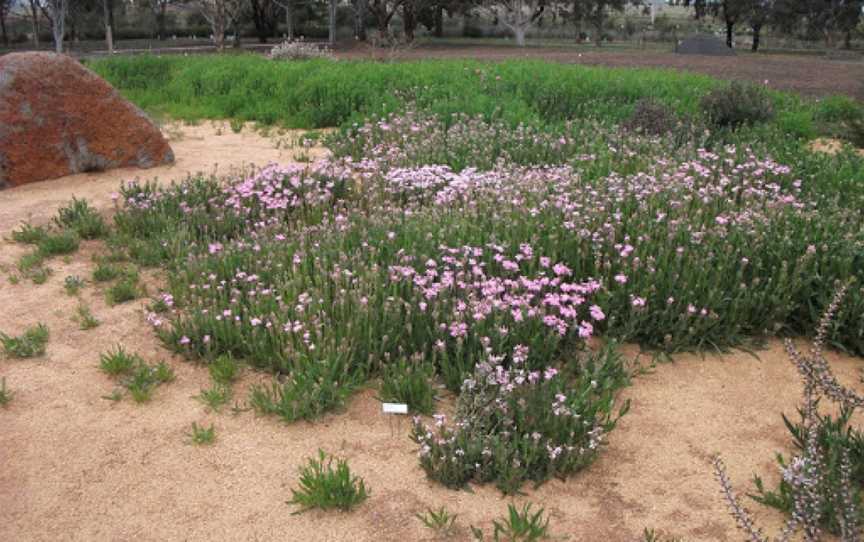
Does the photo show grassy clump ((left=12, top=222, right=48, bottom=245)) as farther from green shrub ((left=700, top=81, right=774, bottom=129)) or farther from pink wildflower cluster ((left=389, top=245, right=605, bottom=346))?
green shrub ((left=700, top=81, right=774, bottom=129))

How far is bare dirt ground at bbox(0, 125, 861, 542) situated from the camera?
3.63 m

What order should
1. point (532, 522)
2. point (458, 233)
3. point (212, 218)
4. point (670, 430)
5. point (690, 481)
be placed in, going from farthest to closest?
point (212, 218) → point (458, 233) → point (670, 430) → point (690, 481) → point (532, 522)

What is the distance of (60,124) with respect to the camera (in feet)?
29.7

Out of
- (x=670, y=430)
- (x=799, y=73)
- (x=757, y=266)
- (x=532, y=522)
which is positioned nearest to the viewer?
(x=532, y=522)

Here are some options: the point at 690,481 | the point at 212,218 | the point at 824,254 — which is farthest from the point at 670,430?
the point at 212,218

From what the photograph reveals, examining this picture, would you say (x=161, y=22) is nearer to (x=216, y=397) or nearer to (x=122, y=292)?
(x=122, y=292)

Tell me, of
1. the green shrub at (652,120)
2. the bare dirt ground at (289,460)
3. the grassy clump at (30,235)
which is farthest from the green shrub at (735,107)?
the grassy clump at (30,235)

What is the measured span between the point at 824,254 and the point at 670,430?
2271 mm

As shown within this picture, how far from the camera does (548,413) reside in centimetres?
409

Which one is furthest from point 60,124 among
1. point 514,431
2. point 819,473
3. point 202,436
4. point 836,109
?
point 836,109

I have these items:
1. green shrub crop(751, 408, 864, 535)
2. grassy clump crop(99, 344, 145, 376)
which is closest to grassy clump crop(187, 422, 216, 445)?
grassy clump crop(99, 344, 145, 376)

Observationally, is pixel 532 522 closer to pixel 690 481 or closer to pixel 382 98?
pixel 690 481

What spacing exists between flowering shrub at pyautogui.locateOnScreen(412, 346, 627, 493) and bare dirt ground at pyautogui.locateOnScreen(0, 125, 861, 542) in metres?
0.10

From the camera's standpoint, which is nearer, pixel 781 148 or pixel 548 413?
pixel 548 413
